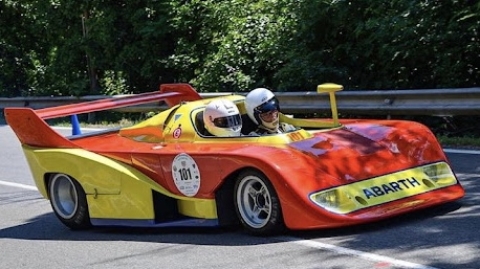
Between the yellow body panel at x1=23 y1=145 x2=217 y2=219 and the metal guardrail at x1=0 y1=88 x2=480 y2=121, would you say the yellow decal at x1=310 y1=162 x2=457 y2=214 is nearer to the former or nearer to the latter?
the yellow body panel at x1=23 y1=145 x2=217 y2=219

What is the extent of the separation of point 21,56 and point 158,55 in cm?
686

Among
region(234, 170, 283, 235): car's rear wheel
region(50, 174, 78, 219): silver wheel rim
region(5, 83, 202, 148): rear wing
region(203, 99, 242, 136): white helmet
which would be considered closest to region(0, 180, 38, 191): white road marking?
region(5, 83, 202, 148): rear wing

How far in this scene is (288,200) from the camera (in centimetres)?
623

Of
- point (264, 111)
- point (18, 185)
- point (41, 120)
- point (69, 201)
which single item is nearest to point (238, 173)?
point (264, 111)

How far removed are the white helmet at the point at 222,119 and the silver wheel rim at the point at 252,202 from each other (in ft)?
2.54

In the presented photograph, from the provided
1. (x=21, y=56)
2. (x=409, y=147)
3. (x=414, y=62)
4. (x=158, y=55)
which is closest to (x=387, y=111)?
(x=414, y=62)

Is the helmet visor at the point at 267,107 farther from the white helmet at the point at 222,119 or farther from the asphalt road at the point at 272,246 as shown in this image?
the asphalt road at the point at 272,246

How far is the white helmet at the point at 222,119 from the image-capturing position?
7.26 metres

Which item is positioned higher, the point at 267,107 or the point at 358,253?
the point at 267,107

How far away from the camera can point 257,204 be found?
6629mm

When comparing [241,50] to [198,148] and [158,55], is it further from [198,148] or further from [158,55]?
[198,148]

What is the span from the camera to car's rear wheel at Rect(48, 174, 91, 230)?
25.6 ft

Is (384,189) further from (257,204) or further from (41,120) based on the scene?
(41,120)

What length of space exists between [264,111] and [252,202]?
108cm
